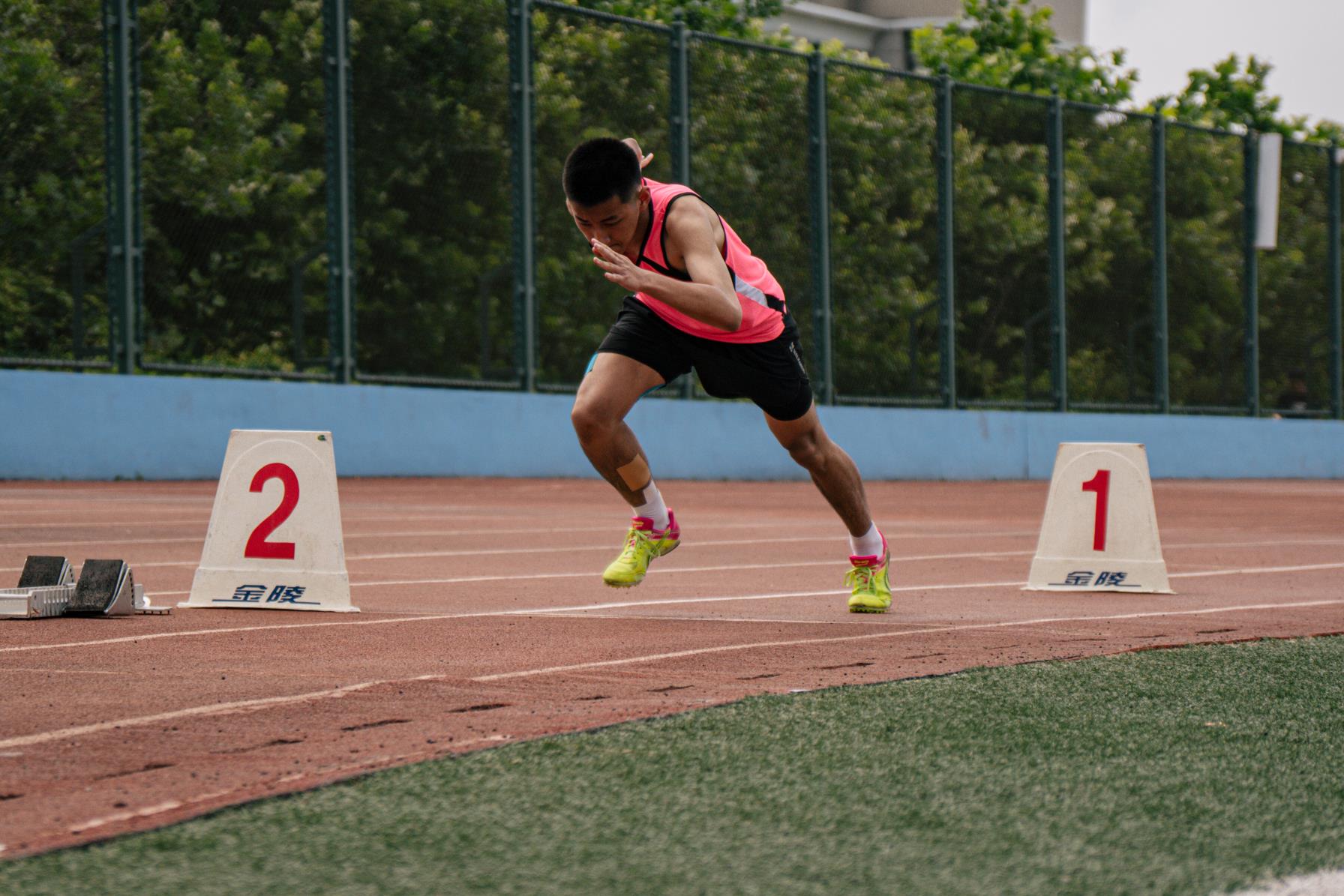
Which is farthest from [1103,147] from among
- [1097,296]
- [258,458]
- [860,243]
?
[258,458]

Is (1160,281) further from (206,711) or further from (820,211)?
(206,711)

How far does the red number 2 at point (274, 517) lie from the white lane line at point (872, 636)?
5.43 feet

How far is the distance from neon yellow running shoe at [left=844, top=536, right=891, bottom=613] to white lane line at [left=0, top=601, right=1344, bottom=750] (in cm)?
46

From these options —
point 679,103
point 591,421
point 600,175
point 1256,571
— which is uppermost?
point 679,103

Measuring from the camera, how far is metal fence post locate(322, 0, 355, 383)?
16875 mm

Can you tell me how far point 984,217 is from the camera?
23109 millimetres

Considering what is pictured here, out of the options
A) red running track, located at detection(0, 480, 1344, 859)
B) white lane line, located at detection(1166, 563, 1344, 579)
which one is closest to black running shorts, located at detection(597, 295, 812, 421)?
red running track, located at detection(0, 480, 1344, 859)

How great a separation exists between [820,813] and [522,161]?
15583 mm

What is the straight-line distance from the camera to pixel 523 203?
1820cm

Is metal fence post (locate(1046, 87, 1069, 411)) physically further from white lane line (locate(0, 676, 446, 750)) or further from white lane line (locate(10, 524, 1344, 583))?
white lane line (locate(0, 676, 446, 750))

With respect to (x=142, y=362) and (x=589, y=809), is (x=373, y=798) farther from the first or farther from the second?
(x=142, y=362)

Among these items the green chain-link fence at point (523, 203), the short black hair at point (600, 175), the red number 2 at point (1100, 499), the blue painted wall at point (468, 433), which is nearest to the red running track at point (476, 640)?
the red number 2 at point (1100, 499)

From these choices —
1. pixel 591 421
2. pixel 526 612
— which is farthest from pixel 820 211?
pixel 526 612

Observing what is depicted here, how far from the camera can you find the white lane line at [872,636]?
189 inches
